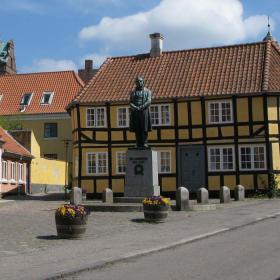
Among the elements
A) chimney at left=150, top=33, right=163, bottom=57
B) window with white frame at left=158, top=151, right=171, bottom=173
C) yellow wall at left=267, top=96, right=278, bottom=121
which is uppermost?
chimney at left=150, top=33, right=163, bottom=57

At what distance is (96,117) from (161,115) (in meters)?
3.88

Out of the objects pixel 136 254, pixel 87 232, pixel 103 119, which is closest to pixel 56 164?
pixel 103 119

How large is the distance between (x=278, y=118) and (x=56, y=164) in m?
20.2

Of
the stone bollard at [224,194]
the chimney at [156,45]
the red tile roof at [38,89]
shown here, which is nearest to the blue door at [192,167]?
the stone bollard at [224,194]

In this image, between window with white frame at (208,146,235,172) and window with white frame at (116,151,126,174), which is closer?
window with white frame at (208,146,235,172)

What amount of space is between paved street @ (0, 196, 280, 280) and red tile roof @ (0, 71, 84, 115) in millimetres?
30055

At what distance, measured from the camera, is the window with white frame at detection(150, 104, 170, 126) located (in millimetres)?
32750

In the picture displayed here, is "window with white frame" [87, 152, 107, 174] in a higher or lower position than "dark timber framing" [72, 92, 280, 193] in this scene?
lower

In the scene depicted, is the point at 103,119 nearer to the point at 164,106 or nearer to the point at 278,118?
the point at 164,106

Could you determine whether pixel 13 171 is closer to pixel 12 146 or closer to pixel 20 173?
pixel 20 173

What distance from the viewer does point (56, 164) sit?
45094 mm

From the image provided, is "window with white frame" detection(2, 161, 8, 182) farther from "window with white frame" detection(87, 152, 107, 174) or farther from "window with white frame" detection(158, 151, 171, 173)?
"window with white frame" detection(158, 151, 171, 173)

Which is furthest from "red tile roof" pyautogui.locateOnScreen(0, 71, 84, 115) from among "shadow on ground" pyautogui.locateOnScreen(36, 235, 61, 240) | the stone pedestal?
"shadow on ground" pyautogui.locateOnScreen(36, 235, 61, 240)

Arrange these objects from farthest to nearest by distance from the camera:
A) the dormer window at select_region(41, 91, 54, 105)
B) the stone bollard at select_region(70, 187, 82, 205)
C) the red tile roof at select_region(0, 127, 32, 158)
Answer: the dormer window at select_region(41, 91, 54, 105), the red tile roof at select_region(0, 127, 32, 158), the stone bollard at select_region(70, 187, 82, 205)
